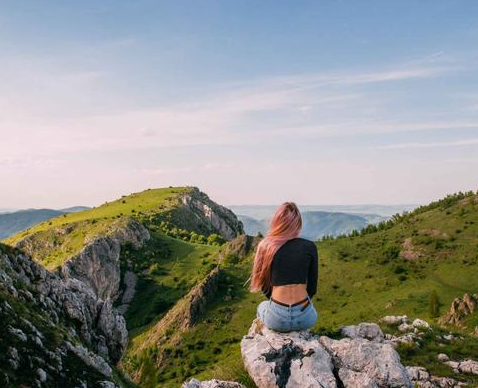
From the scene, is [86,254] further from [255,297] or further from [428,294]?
[428,294]

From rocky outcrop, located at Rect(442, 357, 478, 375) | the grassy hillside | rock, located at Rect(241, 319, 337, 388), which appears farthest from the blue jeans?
the grassy hillside

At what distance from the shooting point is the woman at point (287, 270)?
1498 centimetres

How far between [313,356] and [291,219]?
5.29 meters

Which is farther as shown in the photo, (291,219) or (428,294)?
(428,294)

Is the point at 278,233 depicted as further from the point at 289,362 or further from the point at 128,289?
the point at 128,289

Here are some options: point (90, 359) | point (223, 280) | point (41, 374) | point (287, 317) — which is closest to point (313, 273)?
point (287, 317)

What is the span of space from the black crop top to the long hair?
202mm

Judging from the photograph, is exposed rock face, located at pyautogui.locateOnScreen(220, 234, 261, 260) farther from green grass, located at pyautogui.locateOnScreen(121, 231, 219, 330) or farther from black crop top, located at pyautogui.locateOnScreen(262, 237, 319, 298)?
black crop top, located at pyautogui.locateOnScreen(262, 237, 319, 298)

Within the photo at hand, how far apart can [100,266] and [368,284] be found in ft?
269

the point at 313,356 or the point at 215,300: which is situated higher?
the point at 313,356

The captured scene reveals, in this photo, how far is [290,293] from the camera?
50.1 feet

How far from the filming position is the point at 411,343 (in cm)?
2955

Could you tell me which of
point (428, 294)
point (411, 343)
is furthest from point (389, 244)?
point (411, 343)

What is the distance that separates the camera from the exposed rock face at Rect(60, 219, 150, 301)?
126 meters
